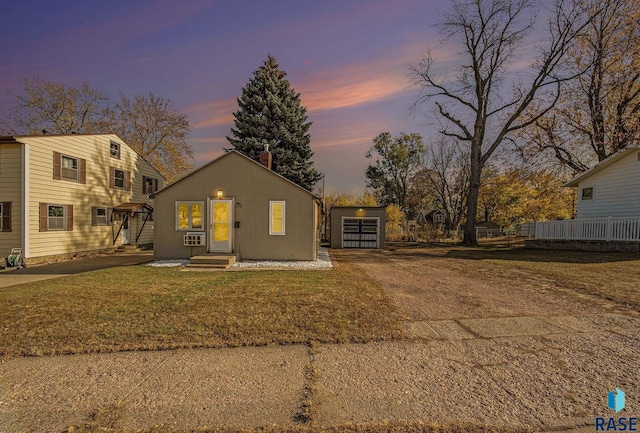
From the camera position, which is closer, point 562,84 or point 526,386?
point 526,386

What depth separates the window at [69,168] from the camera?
45.5 ft

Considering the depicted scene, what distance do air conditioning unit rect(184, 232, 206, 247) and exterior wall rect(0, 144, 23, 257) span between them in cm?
658

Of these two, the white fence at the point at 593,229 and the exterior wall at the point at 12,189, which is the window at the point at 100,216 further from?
the white fence at the point at 593,229

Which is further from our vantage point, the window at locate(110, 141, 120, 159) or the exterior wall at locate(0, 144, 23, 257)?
the window at locate(110, 141, 120, 159)

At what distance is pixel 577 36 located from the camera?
17.9 metres

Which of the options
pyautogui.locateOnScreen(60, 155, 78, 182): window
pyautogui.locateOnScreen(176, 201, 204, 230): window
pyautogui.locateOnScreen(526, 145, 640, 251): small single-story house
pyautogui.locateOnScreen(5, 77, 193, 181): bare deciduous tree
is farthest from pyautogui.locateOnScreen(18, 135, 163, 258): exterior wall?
pyautogui.locateOnScreen(526, 145, 640, 251): small single-story house

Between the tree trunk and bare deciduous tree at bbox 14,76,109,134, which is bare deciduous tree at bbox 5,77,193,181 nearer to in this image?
bare deciduous tree at bbox 14,76,109,134

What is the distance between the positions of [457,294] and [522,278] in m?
3.09

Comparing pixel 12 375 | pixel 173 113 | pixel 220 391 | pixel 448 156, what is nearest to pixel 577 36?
pixel 448 156

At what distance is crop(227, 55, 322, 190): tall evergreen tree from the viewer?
23281mm

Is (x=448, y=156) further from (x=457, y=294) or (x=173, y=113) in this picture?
(x=457, y=294)

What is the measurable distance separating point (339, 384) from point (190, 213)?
35.5 ft

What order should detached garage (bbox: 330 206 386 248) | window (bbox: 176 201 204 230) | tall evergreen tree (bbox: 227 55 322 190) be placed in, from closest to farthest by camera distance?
window (bbox: 176 201 204 230) → detached garage (bbox: 330 206 386 248) → tall evergreen tree (bbox: 227 55 322 190)

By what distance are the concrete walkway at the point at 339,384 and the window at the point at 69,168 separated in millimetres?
13718
